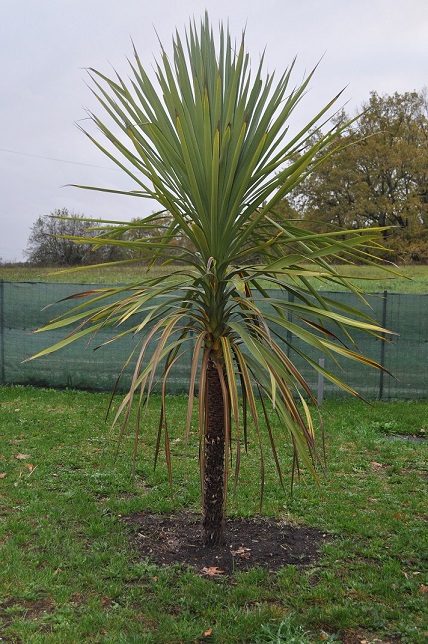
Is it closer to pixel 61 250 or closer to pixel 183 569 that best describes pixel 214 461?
pixel 183 569

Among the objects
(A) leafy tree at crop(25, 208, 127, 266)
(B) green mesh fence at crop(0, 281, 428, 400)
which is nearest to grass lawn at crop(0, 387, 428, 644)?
(B) green mesh fence at crop(0, 281, 428, 400)

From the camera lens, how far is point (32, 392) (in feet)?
29.3

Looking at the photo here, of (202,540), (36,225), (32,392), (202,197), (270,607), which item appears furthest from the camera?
(36,225)

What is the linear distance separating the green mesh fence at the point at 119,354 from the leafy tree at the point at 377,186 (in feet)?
59.8

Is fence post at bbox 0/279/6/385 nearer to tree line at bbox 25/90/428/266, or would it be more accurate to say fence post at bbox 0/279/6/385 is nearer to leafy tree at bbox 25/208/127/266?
leafy tree at bbox 25/208/127/266

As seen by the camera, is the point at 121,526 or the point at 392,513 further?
the point at 392,513

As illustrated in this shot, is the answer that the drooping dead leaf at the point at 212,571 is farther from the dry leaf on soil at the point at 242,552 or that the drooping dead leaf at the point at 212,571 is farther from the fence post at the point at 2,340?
the fence post at the point at 2,340

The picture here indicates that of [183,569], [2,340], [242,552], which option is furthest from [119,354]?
[183,569]

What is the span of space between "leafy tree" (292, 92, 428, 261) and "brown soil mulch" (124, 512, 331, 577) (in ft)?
78.1

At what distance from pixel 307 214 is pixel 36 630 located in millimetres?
26869

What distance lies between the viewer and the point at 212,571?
3.59 metres

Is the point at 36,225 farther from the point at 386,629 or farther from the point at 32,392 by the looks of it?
the point at 386,629

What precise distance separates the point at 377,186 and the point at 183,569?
2837cm

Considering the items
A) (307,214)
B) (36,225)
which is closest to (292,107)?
(36,225)
